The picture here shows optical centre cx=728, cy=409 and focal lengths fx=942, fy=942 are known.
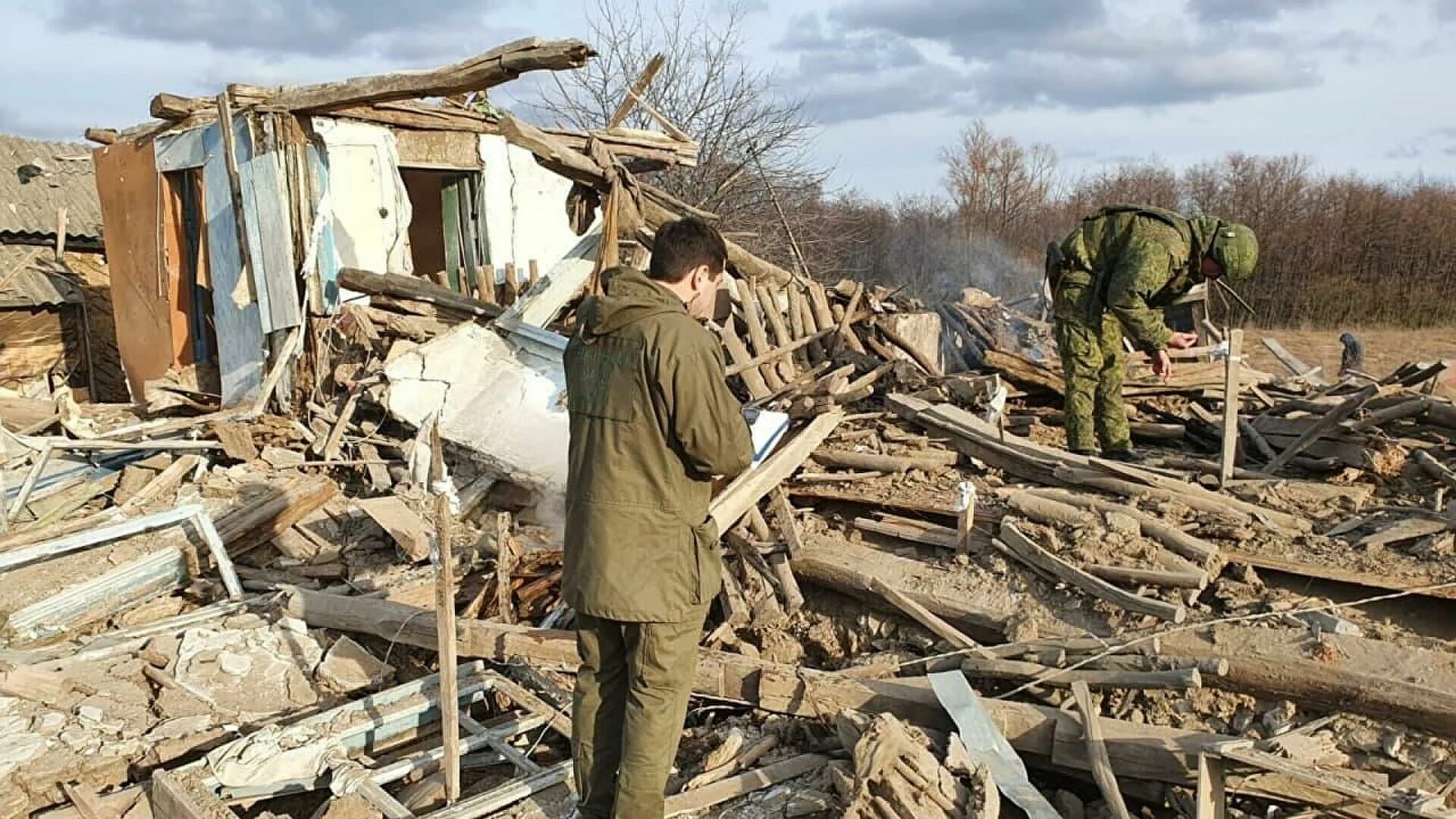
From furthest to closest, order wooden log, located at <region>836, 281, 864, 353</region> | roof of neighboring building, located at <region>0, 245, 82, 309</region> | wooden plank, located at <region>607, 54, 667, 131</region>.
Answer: roof of neighboring building, located at <region>0, 245, 82, 309</region>, wooden plank, located at <region>607, 54, 667, 131</region>, wooden log, located at <region>836, 281, 864, 353</region>

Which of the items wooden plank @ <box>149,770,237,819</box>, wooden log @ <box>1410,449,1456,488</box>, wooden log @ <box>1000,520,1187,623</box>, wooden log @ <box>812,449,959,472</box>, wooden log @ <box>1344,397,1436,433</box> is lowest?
wooden plank @ <box>149,770,237,819</box>

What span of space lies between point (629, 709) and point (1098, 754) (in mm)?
1897

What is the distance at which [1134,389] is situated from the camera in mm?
8648

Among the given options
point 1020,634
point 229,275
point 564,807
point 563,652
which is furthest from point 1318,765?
point 229,275

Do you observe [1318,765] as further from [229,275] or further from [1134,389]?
[229,275]

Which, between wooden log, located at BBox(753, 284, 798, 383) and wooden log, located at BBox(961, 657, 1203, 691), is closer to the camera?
wooden log, located at BBox(961, 657, 1203, 691)

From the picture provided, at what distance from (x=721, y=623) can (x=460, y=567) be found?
6.08 feet

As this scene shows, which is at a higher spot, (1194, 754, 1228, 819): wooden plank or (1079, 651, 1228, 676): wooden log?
(1079, 651, 1228, 676): wooden log

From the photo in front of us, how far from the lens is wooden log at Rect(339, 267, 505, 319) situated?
9656mm

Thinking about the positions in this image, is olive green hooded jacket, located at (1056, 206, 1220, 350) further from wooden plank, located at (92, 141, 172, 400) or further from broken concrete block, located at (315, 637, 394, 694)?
wooden plank, located at (92, 141, 172, 400)

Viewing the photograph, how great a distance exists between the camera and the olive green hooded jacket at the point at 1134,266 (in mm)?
6852

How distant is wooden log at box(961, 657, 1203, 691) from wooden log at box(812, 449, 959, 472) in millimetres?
2423

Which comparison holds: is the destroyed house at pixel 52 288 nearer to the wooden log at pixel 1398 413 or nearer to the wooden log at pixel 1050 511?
the wooden log at pixel 1050 511

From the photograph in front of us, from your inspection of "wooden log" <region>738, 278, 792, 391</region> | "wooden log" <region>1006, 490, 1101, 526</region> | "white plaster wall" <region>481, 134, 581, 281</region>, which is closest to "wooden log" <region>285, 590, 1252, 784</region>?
"wooden log" <region>1006, 490, 1101, 526</region>
